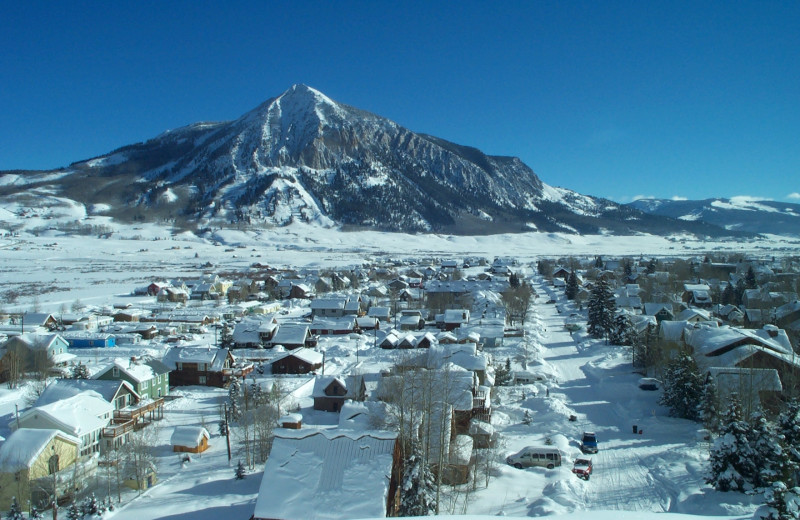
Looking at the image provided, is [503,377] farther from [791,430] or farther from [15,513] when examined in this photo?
[15,513]

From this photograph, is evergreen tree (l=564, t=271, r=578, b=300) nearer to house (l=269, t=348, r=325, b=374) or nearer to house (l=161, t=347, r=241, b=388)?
house (l=269, t=348, r=325, b=374)

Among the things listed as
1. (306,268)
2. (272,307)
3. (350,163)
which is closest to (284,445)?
(272,307)

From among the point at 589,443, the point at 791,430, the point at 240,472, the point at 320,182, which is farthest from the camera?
the point at 320,182

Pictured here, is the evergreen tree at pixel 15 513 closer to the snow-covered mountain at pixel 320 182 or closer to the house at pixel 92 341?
the house at pixel 92 341

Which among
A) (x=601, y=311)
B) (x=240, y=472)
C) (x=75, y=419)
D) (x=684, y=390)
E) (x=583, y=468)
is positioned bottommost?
(x=240, y=472)

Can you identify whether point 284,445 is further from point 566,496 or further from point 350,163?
point 350,163

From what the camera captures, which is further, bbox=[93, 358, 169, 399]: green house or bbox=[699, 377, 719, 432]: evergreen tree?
bbox=[93, 358, 169, 399]: green house

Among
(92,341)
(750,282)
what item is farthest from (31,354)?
(750,282)

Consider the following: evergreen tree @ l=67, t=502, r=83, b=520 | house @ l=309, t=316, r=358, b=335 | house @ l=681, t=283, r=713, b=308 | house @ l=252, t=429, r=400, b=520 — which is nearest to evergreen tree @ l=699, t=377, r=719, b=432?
house @ l=252, t=429, r=400, b=520
